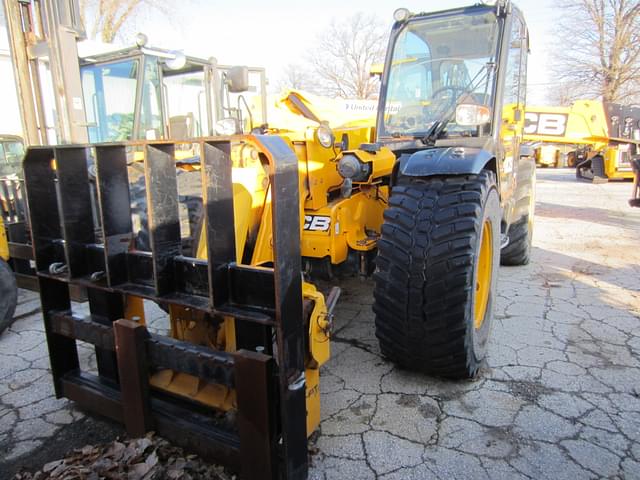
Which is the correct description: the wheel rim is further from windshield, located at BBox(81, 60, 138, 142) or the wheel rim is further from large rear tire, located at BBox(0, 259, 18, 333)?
windshield, located at BBox(81, 60, 138, 142)

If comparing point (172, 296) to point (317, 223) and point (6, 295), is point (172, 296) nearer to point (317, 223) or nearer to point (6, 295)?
point (317, 223)

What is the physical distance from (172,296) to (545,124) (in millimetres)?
11038

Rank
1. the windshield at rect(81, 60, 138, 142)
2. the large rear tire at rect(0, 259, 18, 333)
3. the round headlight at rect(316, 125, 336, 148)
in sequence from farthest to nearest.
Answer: the windshield at rect(81, 60, 138, 142), the large rear tire at rect(0, 259, 18, 333), the round headlight at rect(316, 125, 336, 148)

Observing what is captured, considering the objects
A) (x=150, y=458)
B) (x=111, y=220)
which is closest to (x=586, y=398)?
(x=150, y=458)

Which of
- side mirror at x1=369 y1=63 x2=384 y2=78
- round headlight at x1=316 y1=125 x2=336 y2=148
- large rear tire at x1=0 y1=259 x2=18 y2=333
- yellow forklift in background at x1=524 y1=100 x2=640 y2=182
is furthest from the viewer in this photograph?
yellow forklift in background at x1=524 y1=100 x2=640 y2=182

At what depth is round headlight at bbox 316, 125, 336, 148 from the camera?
3.08 metres

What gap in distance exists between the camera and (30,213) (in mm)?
2510

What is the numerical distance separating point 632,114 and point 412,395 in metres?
12.5

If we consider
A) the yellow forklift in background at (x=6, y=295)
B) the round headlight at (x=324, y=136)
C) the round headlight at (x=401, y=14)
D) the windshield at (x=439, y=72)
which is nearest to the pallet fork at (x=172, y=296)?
the round headlight at (x=324, y=136)

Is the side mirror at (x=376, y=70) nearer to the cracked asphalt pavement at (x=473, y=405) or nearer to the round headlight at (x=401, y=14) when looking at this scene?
the round headlight at (x=401, y=14)

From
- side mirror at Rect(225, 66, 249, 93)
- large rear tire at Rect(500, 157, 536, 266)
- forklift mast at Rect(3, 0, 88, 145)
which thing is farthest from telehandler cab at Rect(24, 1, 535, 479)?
forklift mast at Rect(3, 0, 88, 145)

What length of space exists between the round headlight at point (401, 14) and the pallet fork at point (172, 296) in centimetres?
261

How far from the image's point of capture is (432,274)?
2578mm

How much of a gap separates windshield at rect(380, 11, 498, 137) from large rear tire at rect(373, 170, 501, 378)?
107 cm
